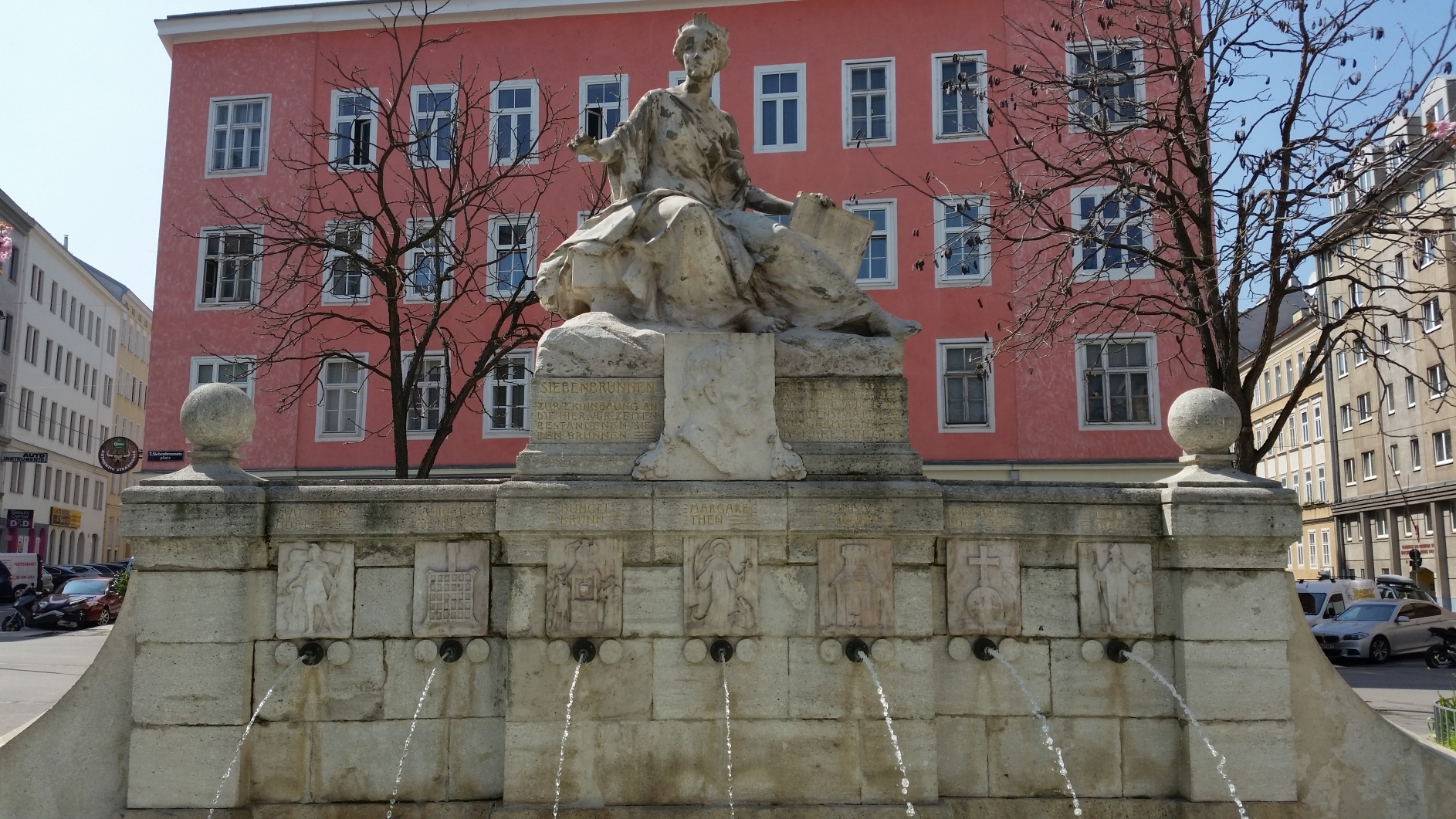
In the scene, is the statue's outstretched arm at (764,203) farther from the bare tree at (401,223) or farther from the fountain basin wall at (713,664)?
the bare tree at (401,223)

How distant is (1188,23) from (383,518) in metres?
11.6

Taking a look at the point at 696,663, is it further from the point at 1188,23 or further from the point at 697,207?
the point at 1188,23

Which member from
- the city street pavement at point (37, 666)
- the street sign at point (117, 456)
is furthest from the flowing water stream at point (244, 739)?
the street sign at point (117, 456)

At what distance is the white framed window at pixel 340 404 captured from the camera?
27.4 m

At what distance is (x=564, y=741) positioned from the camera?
19.3 feet

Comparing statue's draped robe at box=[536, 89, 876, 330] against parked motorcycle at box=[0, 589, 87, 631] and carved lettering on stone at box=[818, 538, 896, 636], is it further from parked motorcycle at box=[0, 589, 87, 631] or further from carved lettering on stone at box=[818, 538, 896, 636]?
parked motorcycle at box=[0, 589, 87, 631]

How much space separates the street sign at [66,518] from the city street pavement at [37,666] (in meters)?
30.0

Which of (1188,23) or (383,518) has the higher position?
(1188,23)

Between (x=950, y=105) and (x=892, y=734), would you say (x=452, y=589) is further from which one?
(x=950, y=105)

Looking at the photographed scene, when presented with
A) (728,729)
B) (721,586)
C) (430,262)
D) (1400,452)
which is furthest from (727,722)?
(1400,452)

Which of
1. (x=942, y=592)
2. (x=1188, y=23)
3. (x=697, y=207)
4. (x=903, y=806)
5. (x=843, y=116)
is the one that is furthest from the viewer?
(x=843, y=116)

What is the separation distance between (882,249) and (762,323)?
2046cm

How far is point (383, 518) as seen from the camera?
6.10 meters

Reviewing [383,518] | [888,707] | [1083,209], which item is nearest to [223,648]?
[383,518]
